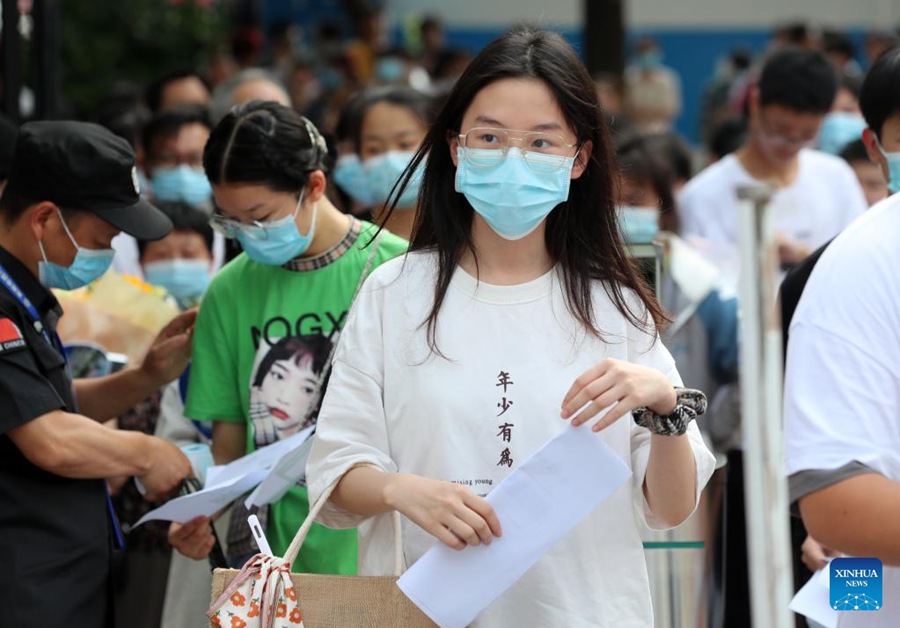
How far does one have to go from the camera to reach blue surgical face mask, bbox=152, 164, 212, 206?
6.20 metres

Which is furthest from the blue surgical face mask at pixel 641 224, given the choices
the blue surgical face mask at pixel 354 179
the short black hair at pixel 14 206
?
the short black hair at pixel 14 206

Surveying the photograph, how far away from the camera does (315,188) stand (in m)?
3.78

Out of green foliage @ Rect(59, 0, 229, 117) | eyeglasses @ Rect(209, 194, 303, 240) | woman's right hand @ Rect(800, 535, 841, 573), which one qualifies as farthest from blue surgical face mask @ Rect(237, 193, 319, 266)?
green foliage @ Rect(59, 0, 229, 117)

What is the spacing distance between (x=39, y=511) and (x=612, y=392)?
1.68 m

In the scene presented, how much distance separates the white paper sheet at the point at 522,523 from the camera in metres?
2.41

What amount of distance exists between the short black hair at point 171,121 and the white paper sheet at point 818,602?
408cm

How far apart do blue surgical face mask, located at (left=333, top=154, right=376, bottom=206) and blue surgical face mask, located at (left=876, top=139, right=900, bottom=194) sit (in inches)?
96.1

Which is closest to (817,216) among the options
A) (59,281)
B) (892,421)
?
(59,281)

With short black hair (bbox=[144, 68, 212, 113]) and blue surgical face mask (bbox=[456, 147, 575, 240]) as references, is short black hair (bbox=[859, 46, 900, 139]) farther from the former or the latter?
short black hair (bbox=[144, 68, 212, 113])

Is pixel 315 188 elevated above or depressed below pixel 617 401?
above

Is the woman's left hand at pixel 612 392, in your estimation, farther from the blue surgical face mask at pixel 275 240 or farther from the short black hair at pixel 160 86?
the short black hair at pixel 160 86

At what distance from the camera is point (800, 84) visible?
6.25m

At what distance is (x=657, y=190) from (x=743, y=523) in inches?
74.6

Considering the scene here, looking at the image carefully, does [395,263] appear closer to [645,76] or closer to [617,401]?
[617,401]
